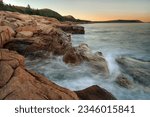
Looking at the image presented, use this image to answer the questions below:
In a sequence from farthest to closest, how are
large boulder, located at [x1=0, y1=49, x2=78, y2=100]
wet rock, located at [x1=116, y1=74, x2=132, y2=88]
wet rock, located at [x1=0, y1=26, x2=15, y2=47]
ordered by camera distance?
wet rock, located at [x1=0, y1=26, x2=15, y2=47]
wet rock, located at [x1=116, y1=74, x2=132, y2=88]
large boulder, located at [x1=0, y1=49, x2=78, y2=100]

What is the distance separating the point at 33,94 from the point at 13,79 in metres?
0.48

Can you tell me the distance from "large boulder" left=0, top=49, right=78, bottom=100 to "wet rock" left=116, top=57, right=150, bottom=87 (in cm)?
309

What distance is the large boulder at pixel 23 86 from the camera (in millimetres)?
4047

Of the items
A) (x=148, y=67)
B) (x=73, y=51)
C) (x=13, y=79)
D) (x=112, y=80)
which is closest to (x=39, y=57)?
(x=73, y=51)

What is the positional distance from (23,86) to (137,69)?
4.78 meters

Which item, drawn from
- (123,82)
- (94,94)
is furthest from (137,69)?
(94,94)

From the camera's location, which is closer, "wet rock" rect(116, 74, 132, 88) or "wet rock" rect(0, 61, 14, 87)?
"wet rock" rect(0, 61, 14, 87)

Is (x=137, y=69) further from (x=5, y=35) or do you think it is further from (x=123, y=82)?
(x=5, y=35)

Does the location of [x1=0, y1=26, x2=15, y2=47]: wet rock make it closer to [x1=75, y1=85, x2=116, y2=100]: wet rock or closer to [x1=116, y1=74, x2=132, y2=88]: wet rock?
[x1=116, y1=74, x2=132, y2=88]: wet rock

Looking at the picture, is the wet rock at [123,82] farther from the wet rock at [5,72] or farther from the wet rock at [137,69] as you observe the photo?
the wet rock at [5,72]

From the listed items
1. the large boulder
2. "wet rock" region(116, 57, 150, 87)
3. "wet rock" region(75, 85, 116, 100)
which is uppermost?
the large boulder

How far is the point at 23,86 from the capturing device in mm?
4172

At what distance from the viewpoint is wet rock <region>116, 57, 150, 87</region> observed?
6.99m

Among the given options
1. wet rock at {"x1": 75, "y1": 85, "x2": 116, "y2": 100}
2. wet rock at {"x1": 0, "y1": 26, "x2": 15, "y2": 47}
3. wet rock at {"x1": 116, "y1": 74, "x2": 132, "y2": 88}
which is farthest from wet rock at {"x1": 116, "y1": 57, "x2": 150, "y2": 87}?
wet rock at {"x1": 0, "y1": 26, "x2": 15, "y2": 47}
